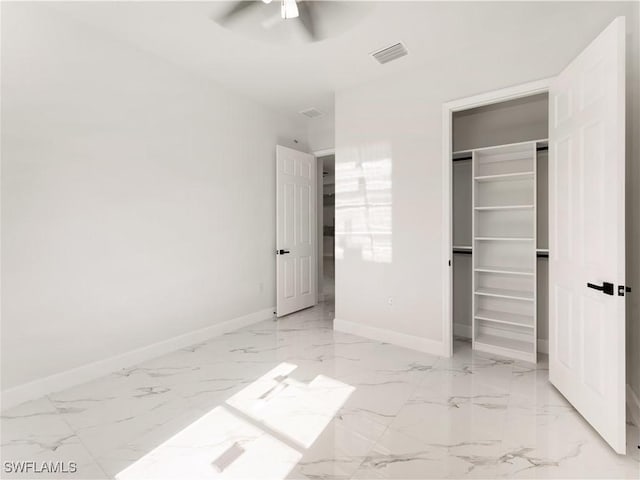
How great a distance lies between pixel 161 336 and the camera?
124 inches

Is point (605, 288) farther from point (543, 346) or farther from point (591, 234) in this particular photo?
point (543, 346)

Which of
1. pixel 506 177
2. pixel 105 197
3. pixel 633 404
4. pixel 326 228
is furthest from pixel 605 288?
pixel 326 228

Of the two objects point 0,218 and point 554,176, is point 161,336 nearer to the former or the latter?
point 0,218

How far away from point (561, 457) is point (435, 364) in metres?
1.22

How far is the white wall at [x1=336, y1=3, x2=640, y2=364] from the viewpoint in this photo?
113 inches

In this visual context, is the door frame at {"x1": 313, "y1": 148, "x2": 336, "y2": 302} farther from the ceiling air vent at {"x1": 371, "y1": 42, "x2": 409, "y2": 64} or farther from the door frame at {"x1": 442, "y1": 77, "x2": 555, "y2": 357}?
the door frame at {"x1": 442, "y1": 77, "x2": 555, "y2": 357}

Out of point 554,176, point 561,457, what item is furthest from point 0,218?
point 554,176

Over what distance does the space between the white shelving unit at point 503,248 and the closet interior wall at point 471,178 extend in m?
0.10

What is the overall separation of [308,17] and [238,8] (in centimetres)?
53

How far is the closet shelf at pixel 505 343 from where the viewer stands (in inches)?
118

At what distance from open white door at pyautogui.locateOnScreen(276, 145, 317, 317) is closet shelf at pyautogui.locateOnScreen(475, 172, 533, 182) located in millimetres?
2393

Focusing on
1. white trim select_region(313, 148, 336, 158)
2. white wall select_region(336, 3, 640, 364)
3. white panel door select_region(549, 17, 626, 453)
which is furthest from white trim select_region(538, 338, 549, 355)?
white trim select_region(313, 148, 336, 158)

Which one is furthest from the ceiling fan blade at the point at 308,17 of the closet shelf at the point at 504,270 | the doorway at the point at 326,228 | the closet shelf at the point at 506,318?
the closet shelf at the point at 506,318

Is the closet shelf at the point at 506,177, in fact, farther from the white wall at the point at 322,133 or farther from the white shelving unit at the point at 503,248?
the white wall at the point at 322,133
